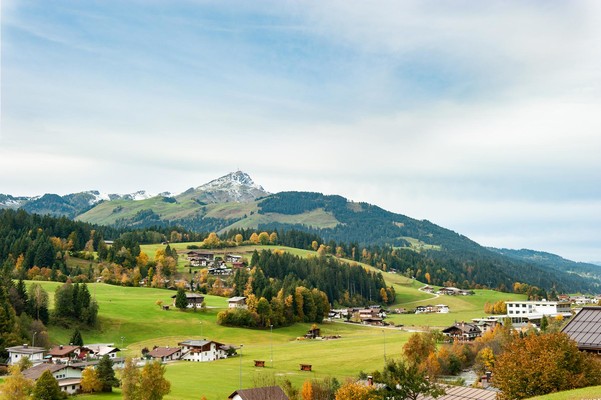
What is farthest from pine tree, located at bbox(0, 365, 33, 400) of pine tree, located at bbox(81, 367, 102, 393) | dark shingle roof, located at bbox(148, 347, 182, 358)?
dark shingle roof, located at bbox(148, 347, 182, 358)

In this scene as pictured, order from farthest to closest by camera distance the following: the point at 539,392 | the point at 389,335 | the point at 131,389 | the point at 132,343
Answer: the point at 389,335, the point at 132,343, the point at 131,389, the point at 539,392

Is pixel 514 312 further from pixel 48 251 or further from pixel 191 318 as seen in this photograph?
pixel 48 251

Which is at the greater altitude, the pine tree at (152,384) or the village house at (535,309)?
the village house at (535,309)

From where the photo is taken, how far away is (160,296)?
148 m

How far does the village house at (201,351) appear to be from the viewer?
99.9 meters

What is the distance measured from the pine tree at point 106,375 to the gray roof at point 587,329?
55.3 meters

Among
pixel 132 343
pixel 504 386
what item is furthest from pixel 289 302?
pixel 504 386

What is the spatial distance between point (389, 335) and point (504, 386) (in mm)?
90901

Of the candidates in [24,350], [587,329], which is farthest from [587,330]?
[24,350]

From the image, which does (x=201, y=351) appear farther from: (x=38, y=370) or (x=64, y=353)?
(x=38, y=370)

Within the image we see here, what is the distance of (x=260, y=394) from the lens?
188 feet

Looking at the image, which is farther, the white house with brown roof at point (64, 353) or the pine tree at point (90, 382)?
the white house with brown roof at point (64, 353)

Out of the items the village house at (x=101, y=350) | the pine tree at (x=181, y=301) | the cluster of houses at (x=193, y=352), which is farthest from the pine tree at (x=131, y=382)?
the pine tree at (x=181, y=301)

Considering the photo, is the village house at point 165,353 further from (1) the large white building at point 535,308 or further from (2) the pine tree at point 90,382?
(1) the large white building at point 535,308
